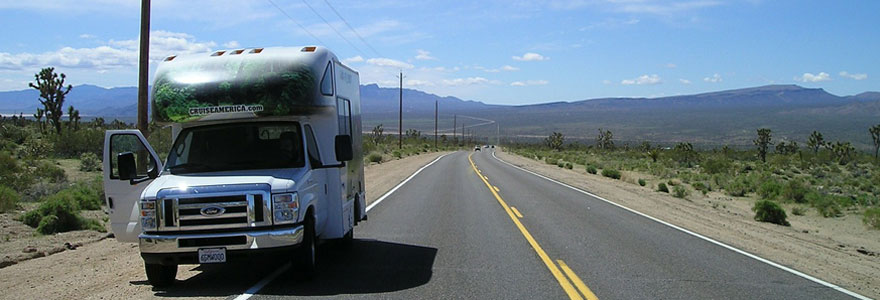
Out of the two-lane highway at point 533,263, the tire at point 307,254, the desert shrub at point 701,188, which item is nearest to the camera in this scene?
the two-lane highway at point 533,263

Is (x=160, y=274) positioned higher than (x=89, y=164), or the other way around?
(x=89, y=164)

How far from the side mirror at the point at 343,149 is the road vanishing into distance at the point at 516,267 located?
1527mm

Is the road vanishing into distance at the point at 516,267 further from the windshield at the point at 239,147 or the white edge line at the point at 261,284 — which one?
the windshield at the point at 239,147

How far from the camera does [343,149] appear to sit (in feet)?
30.6

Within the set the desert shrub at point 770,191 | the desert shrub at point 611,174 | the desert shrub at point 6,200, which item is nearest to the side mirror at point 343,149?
the desert shrub at point 6,200

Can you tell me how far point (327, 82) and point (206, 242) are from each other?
2.70 meters

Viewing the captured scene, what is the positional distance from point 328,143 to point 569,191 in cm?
1696

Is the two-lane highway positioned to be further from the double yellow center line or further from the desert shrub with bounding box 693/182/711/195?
the desert shrub with bounding box 693/182/711/195

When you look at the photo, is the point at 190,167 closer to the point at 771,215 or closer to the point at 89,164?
the point at 771,215

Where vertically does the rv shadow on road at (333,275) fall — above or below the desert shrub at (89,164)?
below

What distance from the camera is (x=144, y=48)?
47.8 feet

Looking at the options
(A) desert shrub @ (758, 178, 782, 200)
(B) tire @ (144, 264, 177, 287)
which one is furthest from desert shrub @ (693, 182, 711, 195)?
(B) tire @ (144, 264, 177, 287)

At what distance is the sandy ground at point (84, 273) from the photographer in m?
8.19

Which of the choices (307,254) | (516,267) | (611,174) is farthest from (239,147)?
(611,174)
